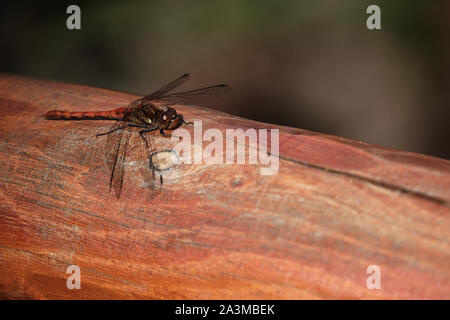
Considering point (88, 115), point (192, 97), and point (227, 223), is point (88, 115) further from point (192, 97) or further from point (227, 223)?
point (227, 223)

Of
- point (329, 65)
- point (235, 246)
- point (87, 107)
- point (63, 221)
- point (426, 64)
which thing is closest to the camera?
point (235, 246)

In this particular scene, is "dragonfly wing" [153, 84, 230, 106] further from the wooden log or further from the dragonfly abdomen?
the wooden log

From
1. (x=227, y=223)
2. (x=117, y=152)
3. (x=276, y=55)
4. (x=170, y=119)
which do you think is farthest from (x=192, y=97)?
(x=276, y=55)

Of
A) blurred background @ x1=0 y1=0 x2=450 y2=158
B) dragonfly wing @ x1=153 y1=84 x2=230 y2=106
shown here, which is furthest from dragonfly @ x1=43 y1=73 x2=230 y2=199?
blurred background @ x1=0 y1=0 x2=450 y2=158

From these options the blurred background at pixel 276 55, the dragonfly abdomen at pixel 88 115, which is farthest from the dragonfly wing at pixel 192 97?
the blurred background at pixel 276 55

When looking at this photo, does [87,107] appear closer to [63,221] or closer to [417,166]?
[63,221]
